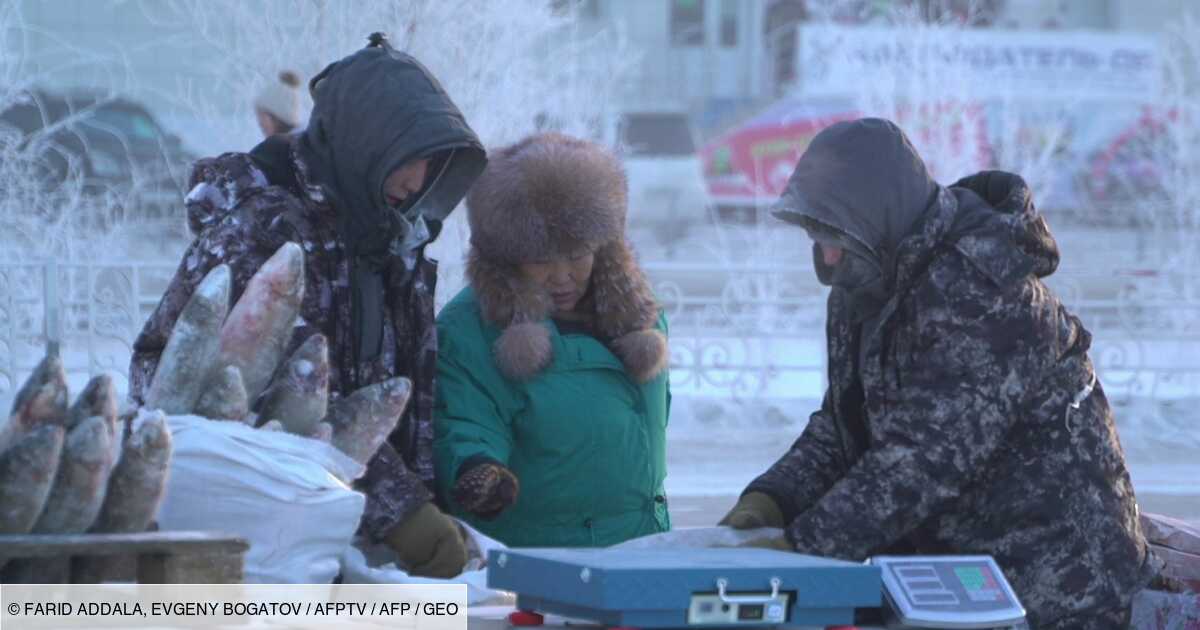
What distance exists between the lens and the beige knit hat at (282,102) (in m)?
6.50

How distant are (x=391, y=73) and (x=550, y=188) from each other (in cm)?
46

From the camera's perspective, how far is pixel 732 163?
22609 mm

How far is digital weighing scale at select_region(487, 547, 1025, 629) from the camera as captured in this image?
199 centimetres

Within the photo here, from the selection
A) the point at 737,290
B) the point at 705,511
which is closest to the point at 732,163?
the point at 737,290

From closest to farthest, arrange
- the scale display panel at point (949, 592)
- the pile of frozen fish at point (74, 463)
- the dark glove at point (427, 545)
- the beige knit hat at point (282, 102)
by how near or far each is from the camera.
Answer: the pile of frozen fish at point (74, 463) → the scale display panel at point (949, 592) → the dark glove at point (427, 545) → the beige knit hat at point (282, 102)

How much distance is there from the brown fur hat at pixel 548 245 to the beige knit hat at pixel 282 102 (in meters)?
3.51

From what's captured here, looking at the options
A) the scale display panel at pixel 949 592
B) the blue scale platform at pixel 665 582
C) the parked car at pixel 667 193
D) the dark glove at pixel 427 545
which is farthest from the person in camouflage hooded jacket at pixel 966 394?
the parked car at pixel 667 193

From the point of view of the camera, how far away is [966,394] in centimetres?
239

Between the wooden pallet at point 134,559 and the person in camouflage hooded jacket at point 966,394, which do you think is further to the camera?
the person in camouflage hooded jacket at point 966,394

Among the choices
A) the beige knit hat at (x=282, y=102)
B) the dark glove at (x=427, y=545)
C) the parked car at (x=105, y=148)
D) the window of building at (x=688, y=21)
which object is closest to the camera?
the dark glove at (x=427, y=545)

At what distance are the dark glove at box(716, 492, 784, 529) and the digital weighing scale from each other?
34 centimetres

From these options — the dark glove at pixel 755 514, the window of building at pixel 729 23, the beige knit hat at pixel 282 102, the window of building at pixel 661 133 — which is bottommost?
the dark glove at pixel 755 514

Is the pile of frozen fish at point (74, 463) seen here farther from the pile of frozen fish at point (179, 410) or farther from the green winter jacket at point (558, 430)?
the green winter jacket at point (558, 430)

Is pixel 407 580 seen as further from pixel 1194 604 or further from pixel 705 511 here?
pixel 705 511
